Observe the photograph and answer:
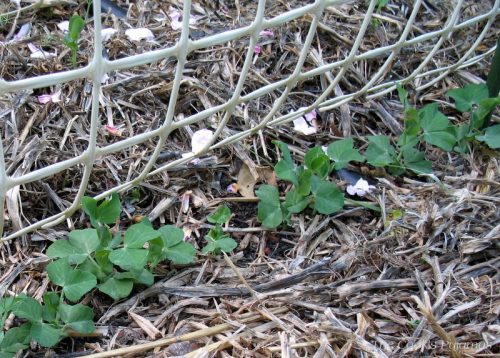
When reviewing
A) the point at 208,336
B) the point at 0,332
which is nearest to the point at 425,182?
the point at 208,336

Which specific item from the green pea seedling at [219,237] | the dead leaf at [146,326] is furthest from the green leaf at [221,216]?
the dead leaf at [146,326]

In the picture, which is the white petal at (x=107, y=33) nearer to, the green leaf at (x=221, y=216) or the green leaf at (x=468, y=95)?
the green leaf at (x=221, y=216)

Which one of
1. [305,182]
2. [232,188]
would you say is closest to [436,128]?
[305,182]

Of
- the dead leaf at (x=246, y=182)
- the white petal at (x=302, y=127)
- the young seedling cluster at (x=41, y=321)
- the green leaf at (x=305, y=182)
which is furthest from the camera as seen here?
the white petal at (x=302, y=127)

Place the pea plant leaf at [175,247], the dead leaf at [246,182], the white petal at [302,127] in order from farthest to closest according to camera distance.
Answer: the white petal at [302,127] → the dead leaf at [246,182] → the pea plant leaf at [175,247]

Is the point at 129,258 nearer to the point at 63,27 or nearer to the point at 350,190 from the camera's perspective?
the point at 350,190

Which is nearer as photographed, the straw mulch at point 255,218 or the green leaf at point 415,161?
the straw mulch at point 255,218

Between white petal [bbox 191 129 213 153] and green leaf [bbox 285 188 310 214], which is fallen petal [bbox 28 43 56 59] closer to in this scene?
white petal [bbox 191 129 213 153]

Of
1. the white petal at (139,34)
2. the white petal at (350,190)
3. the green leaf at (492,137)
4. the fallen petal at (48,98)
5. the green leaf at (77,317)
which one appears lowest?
the green leaf at (77,317)
